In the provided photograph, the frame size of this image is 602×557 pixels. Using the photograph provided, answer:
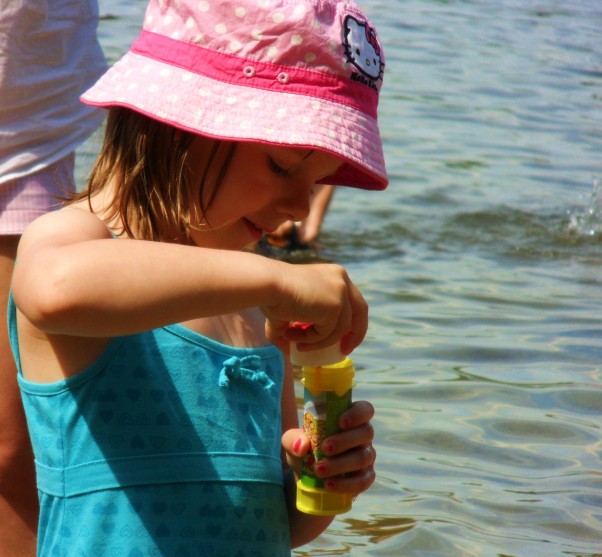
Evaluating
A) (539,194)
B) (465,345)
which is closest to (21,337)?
(465,345)

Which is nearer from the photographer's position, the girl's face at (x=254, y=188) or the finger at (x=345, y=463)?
the finger at (x=345, y=463)

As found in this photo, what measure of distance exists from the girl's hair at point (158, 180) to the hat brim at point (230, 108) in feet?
0.26

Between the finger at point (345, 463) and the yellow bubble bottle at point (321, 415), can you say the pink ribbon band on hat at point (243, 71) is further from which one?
the finger at point (345, 463)

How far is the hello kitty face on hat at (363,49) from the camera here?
2178 millimetres

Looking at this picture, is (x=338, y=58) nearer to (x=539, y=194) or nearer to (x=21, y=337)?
(x=21, y=337)

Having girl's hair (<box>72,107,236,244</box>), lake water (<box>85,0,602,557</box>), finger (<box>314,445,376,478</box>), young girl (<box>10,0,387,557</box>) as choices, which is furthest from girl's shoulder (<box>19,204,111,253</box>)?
lake water (<box>85,0,602,557</box>)

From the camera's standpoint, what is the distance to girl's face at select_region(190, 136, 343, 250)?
2.13 metres

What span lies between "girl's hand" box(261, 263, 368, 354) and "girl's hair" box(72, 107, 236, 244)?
0.36 meters

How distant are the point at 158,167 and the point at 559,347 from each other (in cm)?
290

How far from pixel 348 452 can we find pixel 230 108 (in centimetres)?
64

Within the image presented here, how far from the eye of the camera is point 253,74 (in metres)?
2.13

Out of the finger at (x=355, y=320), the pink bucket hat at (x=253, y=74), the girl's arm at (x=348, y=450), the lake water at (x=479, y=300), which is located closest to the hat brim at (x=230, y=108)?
the pink bucket hat at (x=253, y=74)

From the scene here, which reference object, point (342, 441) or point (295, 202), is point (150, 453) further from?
point (295, 202)

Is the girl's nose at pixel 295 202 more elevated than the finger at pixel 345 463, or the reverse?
the girl's nose at pixel 295 202
